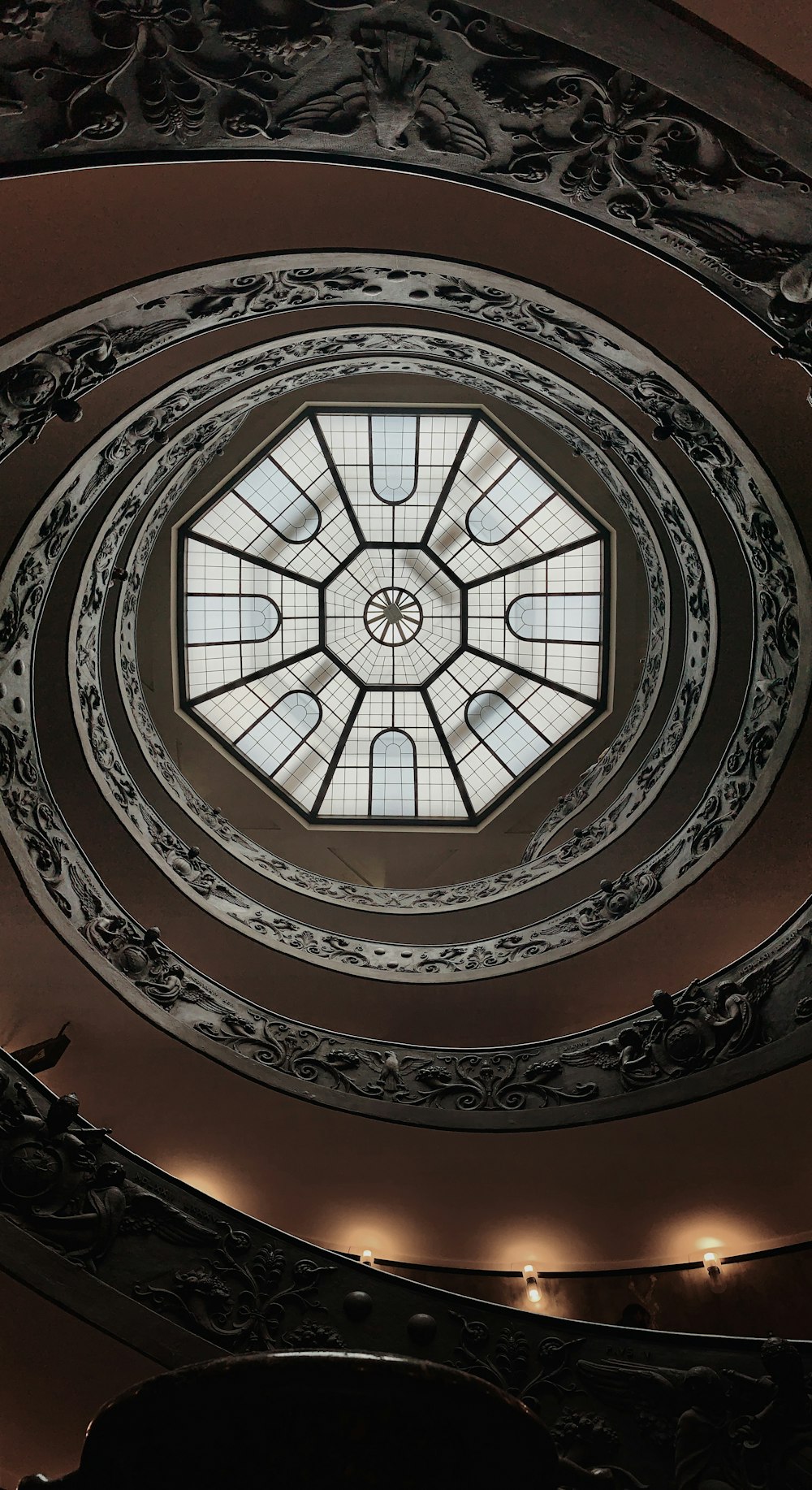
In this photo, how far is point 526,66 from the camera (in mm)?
4660

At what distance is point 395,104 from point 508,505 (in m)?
11.5

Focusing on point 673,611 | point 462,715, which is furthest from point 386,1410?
point 462,715

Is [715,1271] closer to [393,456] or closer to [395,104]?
[395,104]

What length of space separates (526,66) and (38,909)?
30.3 ft

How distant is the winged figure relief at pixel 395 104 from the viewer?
4.72 metres

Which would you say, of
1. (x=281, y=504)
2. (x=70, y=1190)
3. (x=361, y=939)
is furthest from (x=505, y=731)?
(x=70, y=1190)

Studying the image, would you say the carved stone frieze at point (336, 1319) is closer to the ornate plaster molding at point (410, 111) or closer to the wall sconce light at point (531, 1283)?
the wall sconce light at point (531, 1283)

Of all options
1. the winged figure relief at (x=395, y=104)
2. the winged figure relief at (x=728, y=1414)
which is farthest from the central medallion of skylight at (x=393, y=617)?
the winged figure relief at (x=728, y=1414)

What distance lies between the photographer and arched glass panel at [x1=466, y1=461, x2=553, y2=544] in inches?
630

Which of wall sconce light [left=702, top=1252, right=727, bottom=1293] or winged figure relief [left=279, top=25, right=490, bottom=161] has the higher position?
winged figure relief [left=279, top=25, right=490, bottom=161]

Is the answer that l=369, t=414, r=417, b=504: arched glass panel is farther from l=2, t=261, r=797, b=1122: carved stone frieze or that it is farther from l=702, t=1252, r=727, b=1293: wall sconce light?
l=702, t=1252, r=727, b=1293: wall sconce light

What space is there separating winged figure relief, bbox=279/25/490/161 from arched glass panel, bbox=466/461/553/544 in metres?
11.0

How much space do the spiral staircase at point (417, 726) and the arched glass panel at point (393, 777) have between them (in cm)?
9

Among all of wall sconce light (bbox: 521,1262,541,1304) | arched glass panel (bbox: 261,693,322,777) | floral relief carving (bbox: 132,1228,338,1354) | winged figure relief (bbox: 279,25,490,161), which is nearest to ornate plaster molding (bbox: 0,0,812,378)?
winged figure relief (bbox: 279,25,490,161)
